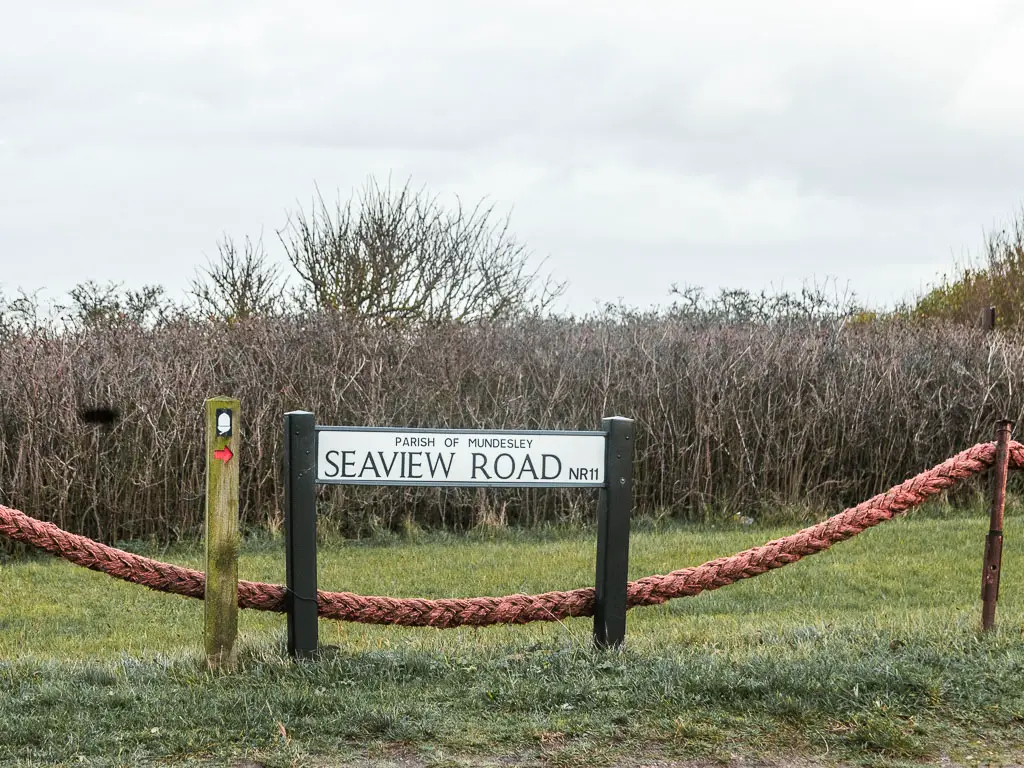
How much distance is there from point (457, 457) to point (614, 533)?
0.85m

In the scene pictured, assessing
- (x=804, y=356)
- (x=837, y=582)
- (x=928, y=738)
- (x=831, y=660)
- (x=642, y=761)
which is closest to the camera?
(x=642, y=761)

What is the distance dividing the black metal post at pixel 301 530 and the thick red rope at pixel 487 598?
121mm

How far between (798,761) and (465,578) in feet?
18.7

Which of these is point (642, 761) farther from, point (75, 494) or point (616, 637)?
point (75, 494)

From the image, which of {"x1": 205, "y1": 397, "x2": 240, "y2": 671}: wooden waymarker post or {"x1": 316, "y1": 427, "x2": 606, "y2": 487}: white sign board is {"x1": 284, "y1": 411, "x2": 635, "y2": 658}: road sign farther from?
{"x1": 205, "y1": 397, "x2": 240, "y2": 671}: wooden waymarker post

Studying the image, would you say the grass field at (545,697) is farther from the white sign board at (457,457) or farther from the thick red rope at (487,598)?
the white sign board at (457,457)

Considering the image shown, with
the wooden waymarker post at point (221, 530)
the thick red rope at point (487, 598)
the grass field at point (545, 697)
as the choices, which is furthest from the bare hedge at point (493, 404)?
the wooden waymarker post at point (221, 530)

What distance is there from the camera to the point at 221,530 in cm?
518

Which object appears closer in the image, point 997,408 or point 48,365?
point 48,365

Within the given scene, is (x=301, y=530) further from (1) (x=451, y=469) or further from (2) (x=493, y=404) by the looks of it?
(2) (x=493, y=404)

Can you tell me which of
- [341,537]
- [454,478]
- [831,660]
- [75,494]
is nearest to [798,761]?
[831,660]

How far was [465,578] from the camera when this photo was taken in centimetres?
971

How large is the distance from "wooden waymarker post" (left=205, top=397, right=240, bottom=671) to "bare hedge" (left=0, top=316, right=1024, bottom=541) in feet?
22.3

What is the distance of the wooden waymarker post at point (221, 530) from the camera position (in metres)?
5.15
